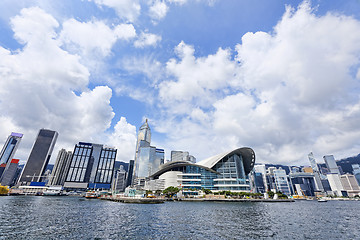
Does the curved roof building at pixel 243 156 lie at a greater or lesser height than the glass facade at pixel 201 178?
greater

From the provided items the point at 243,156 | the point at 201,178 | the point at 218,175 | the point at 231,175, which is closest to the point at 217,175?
the point at 218,175

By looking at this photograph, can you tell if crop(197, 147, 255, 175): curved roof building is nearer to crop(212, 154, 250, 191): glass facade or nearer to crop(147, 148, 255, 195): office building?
crop(147, 148, 255, 195): office building

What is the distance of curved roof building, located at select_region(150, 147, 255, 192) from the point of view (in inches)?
4521

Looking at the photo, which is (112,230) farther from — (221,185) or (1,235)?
(221,185)

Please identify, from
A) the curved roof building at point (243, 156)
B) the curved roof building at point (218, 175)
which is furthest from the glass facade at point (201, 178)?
the curved roof building at point (243, 156)

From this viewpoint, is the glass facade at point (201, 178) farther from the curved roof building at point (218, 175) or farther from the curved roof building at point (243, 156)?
the curved roof building at point (243, 156)

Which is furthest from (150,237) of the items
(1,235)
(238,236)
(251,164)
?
(251,164)

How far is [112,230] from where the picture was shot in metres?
24.8

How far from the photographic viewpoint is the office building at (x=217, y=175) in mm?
114500

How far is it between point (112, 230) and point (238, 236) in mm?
17642

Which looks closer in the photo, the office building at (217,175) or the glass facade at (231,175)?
the glass facade at (231,175)

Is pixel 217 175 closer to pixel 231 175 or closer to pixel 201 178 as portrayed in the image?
pixel 231 175

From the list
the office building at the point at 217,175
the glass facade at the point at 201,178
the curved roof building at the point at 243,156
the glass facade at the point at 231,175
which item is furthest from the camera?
the curved roof building at the point at 243,156

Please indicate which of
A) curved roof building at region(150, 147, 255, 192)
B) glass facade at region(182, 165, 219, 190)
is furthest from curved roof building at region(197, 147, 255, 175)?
glass facade at region(182, 165, 219, 190)
